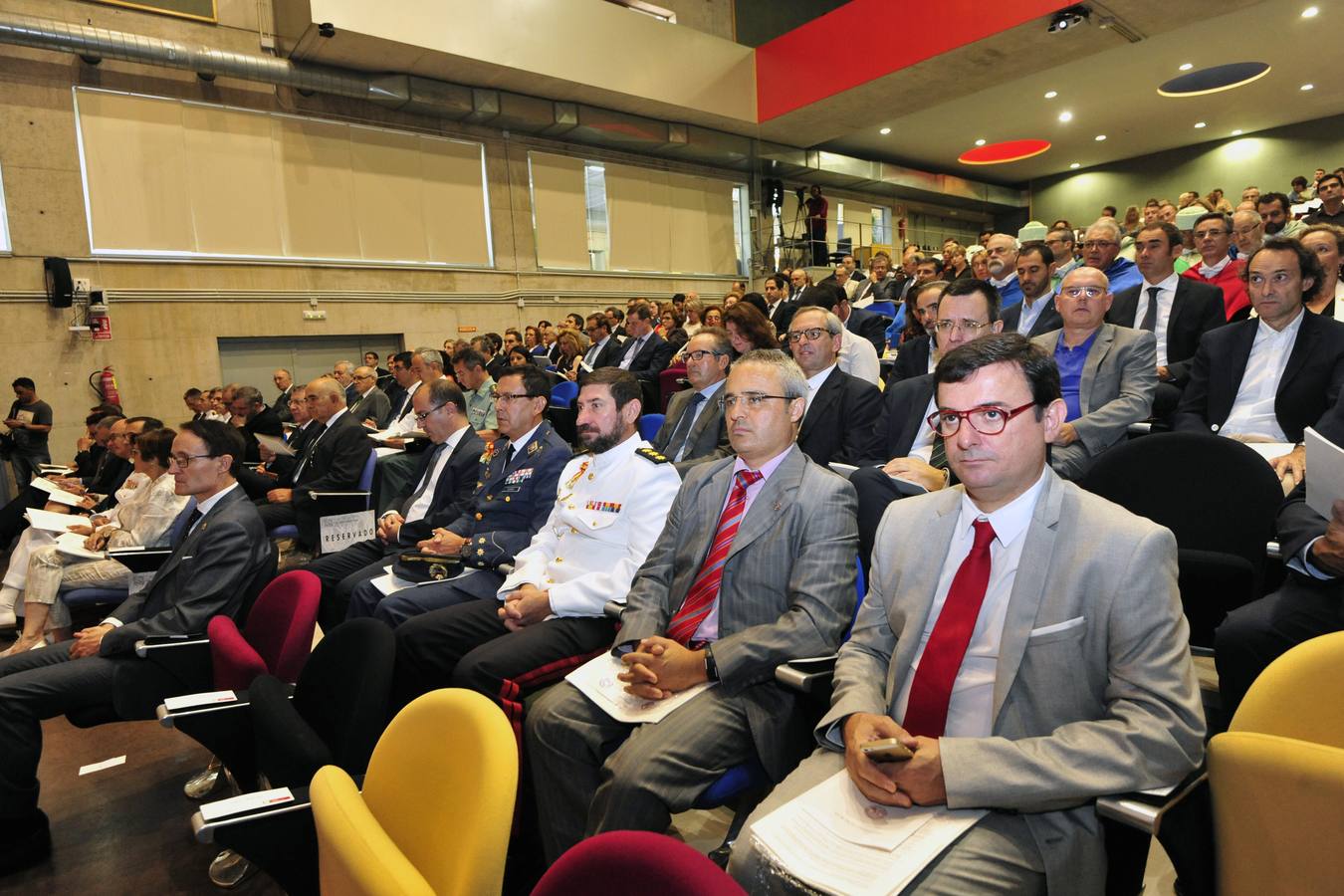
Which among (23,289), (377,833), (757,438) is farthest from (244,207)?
(377,833)

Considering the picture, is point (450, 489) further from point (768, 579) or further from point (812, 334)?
point (768, 579)

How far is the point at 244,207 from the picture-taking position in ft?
31.3

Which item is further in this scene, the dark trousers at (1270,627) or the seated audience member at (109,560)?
the seated audience member at (109,560)

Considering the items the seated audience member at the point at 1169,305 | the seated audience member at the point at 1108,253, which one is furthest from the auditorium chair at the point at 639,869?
the seated audience member at the point at 1108,253

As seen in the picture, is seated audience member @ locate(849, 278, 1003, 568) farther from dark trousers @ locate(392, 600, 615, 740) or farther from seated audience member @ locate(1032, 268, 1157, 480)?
dark trousers @ locate(392, 600, 615, 740)

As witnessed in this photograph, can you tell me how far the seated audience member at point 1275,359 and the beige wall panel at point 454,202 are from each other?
10.3m

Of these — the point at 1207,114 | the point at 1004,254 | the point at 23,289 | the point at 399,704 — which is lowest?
the point at 399,704

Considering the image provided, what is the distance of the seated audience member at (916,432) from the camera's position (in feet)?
7.27

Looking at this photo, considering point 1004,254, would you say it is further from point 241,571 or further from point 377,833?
point 377,833

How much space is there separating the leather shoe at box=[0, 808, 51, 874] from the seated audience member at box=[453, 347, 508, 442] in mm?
3665

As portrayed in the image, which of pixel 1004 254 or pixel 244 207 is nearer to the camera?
pixel 1004 254

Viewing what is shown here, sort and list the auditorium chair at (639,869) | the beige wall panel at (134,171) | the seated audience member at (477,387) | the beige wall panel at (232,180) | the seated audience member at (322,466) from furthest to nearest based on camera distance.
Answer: the beige wall panel at (232,180) → the beige wall panel at (134,171) → the seated audience member at (477,387) → the seated audience member at (322,466) → the auditorium chair at (639,869)

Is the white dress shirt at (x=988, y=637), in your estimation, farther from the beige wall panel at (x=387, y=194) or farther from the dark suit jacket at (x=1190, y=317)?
the beige wall panel at (x=387, y=194)

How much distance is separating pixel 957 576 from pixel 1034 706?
0.26 m
